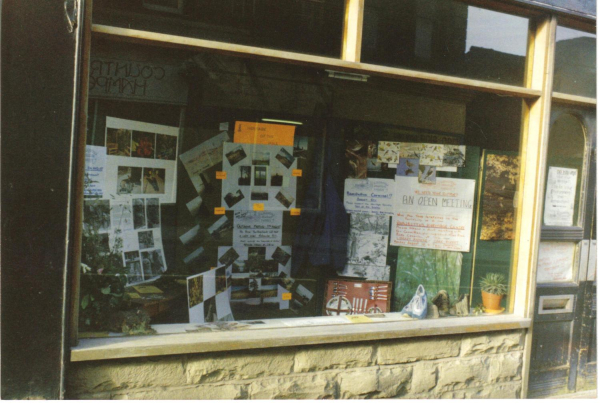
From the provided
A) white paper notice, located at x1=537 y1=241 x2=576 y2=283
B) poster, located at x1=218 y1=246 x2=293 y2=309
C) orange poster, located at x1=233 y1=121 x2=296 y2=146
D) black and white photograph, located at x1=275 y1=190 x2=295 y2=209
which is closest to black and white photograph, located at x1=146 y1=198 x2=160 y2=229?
poster, located at x1=218 y1=246 x2=293 y2=309

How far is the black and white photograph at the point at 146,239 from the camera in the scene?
3525 millimetres

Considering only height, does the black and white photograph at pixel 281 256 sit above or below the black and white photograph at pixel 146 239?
below

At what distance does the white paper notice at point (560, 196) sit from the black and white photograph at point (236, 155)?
2554 millimetres

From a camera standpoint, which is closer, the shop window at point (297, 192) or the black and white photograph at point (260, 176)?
the shop window at point (297, 192)

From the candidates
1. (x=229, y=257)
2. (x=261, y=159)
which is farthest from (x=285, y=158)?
(x=229, y=257)

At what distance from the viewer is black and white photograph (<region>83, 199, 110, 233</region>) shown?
3072 millimetres

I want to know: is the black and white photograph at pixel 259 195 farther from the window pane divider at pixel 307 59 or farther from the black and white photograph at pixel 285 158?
the window pane divider at pixel 307 59

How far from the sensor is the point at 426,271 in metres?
4.21

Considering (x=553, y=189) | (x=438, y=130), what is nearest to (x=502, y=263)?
(x=553, y=189)

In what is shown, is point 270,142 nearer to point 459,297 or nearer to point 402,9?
point 402,9

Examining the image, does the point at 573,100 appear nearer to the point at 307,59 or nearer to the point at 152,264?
the point at 307,59

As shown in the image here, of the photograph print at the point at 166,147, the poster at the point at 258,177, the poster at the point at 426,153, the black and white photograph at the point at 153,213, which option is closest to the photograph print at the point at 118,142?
the photograph print at the point at 166,147

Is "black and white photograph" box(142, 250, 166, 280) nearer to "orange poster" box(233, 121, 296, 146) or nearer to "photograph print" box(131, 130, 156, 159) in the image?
"photograph print" box(131, 130, 156, 159)

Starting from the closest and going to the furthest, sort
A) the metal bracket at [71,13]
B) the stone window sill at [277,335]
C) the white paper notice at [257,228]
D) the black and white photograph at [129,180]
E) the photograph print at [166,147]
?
1. the metal bracket at [71,13]
2. the stone window sill at [277,335]
3. the black and white photograph at [129,180]
4. the photograph print at [166,147]
5. the white paper notice at [257,228]
